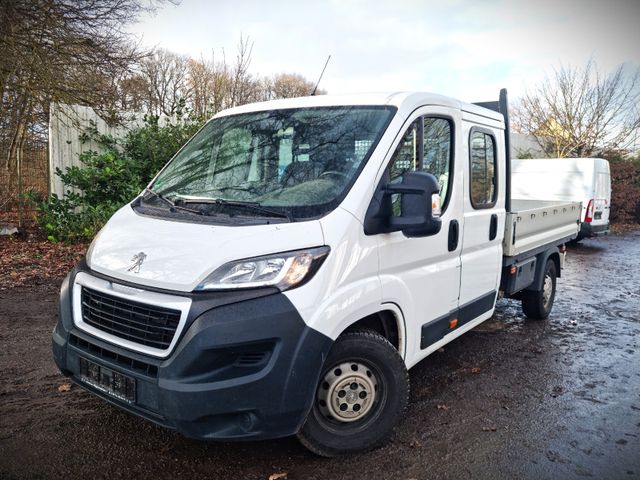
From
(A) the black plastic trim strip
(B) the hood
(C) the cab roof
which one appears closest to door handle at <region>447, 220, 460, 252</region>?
(A) the black plastic trim strip

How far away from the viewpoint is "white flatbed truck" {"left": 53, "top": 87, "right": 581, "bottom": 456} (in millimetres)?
2471

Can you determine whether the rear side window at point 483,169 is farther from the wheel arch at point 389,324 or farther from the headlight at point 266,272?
the headlight at point 266,272

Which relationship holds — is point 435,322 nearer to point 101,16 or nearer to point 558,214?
point 558,214

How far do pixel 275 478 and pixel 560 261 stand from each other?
503 centimetres

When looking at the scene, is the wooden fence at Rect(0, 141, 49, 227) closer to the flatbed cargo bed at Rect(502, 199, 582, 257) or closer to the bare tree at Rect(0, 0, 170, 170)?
the bare tree at Rect(0, 0, 170, 170)

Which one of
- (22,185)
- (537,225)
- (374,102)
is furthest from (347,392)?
(22,185)

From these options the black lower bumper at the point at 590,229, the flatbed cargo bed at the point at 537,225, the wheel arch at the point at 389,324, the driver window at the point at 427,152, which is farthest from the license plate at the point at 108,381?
the black lower bumper at the point at 590,229

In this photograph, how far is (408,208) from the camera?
2.93 m

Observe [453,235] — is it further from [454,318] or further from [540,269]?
[540,269]

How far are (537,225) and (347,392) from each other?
3554 millimetres

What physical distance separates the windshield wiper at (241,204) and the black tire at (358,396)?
785 millimetres

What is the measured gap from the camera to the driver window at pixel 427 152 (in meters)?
3.20

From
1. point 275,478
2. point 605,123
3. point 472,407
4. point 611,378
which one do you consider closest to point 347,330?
point 275,478

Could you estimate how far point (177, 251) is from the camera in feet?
8.70
